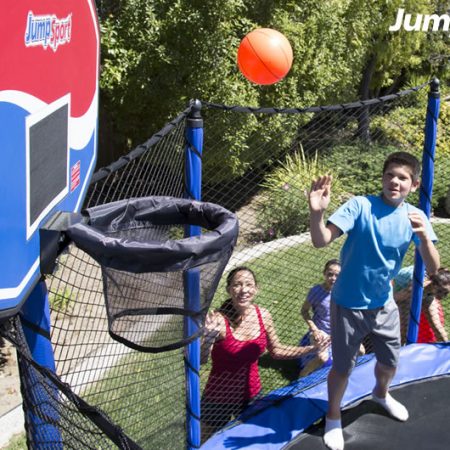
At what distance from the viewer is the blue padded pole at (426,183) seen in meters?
4.43

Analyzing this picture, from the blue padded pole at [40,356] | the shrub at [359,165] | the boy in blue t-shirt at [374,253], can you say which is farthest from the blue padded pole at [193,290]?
the shrub at [359,165]

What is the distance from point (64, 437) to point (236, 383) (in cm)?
177

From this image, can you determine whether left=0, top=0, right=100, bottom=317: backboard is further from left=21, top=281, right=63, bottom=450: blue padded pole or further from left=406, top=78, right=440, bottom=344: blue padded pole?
left=406, top=78, right=440, bottom=344: blue padded pole

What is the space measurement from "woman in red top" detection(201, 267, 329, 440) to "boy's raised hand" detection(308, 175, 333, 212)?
3.49ft

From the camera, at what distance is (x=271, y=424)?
3.93 metres

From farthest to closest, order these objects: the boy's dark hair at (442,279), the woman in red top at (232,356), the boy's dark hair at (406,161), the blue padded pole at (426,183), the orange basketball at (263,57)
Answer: the orange basketball at (263,57) < the boy's dark hair at (442,279) < the blue padded pole at (426,183) < the woman in red top at (232,356) < the boy's dark hair at (406,161)

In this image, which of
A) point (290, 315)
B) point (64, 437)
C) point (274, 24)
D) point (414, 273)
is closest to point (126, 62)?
point (274, 24)

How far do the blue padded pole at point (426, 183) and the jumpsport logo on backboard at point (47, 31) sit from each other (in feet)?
9.70

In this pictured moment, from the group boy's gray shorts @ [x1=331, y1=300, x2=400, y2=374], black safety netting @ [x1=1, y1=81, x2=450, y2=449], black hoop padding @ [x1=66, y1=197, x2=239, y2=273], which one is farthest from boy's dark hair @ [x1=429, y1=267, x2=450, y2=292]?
black hoop padding @ [x1=66, y1=197, x2=239, y2=273]

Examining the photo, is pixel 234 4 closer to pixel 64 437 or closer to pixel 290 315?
pixel 290 315

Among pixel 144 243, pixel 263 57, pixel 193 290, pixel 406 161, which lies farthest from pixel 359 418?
pixel 263 57

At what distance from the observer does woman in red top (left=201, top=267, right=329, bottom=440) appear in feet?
13.3

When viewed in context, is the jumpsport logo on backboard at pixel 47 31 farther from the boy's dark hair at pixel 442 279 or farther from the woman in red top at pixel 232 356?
the boy's dark hair at pixel 442 279

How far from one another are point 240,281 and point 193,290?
161 cm
